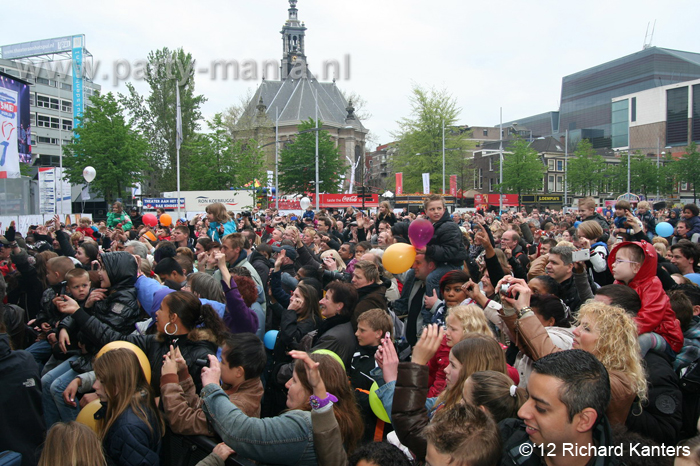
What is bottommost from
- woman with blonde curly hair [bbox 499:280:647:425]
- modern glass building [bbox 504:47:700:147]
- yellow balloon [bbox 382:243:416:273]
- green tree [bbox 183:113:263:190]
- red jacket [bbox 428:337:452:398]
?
red jacket [bbox 428:337:452:398]

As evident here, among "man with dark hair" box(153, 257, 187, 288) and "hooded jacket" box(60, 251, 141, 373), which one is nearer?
"hooded jacket" box(60, 251, 141, 373)

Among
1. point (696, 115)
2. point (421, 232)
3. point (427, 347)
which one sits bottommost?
point (427, 347)

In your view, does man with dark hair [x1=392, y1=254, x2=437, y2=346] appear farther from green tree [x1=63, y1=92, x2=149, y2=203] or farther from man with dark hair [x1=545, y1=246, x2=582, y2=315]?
green tree [x1=63, y1=92, x2=149, y2=203]

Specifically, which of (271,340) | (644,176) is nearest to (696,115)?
(644,176)

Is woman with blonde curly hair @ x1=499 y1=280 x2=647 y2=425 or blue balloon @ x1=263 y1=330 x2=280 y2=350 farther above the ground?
woman with blonde curly hair @ x1=499 y1=280 x2=647 y2=425

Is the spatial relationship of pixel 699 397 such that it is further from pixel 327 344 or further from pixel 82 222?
pixel 82 222

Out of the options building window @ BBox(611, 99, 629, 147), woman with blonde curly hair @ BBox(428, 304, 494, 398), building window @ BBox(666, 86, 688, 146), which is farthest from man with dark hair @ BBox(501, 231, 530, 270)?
building window @ BBox(611, 99, 629, 147)

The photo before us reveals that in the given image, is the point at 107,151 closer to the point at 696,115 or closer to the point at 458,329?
the point at 458,329

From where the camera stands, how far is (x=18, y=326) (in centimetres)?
445

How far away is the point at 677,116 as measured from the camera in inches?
3044

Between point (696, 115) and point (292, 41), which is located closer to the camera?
point (696, 115)

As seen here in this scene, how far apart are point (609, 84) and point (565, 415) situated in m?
107

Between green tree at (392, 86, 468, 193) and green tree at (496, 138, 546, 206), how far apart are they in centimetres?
555

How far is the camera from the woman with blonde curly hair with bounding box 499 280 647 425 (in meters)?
2.55
